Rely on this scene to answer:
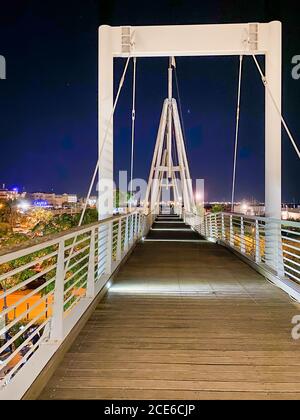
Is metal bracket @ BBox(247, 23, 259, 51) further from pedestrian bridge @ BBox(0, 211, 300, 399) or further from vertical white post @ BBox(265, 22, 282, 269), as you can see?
pedestrian bridge @ BBox(0, 211, 300, 399)

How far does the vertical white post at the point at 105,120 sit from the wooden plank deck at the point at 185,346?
200 cm

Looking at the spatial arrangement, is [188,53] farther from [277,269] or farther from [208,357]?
[208,357]

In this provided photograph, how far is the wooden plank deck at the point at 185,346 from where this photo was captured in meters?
2.93

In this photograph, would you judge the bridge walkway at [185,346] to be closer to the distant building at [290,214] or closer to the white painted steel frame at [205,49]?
the white painted steel frame at [205,49]

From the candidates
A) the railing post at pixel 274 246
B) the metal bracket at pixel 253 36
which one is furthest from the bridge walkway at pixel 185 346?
the metal bracket at pixel 253 36

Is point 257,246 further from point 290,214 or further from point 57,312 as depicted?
point 290,214

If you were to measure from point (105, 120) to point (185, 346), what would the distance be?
5.35 meters

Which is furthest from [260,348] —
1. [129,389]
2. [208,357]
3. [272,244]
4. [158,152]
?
[158,152]

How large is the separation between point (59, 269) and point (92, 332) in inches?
35.9

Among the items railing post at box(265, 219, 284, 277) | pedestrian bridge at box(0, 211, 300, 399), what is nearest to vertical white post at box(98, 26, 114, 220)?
pedestrian bridge at box(0, 211, 300, 399)

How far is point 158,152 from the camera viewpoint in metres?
39.3

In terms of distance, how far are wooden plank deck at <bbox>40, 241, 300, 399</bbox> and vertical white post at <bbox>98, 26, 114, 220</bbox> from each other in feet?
6.55

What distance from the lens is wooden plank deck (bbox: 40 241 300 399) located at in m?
2.93

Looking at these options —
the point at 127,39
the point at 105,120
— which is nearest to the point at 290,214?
the point at 127,39
